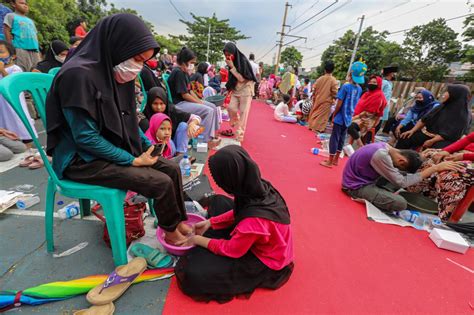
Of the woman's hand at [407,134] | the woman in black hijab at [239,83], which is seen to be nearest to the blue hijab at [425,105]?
the woman's hand at [407,134]

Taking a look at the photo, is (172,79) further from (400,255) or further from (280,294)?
(400,255)

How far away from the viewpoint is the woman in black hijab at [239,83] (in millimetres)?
4586

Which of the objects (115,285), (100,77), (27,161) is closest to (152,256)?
(115,285)

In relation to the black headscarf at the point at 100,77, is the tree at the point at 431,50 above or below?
Result: above

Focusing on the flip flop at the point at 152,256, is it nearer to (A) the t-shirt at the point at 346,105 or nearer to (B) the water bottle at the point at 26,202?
(B) the water bottle at the point at 26,202

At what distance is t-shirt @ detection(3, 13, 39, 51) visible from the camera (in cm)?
392

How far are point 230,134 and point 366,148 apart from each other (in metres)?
3.15

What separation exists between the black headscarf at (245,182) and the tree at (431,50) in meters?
27.6

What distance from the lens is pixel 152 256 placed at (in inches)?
68.6

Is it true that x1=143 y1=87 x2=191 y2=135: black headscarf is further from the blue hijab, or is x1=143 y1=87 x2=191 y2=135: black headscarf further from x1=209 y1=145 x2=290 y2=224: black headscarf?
the blue hijab

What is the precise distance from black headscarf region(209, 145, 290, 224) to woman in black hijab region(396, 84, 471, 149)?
13.3ft

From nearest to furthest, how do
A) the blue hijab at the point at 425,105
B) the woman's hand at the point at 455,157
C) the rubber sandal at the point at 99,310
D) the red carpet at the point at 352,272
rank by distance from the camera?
the rubber sandal at the point at 99,310, the red carpet at the point at 352,272, the woman's hand at the point at 455,157, the blue hijab at the point at 425,105

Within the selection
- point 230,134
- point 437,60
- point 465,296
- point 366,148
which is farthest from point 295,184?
point 437,60

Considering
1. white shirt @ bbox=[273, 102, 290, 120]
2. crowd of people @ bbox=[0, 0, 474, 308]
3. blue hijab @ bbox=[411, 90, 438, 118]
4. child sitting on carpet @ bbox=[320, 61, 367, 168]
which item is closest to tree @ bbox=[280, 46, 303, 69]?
white shirt @ bbox=[273, 102, 290, 120]
